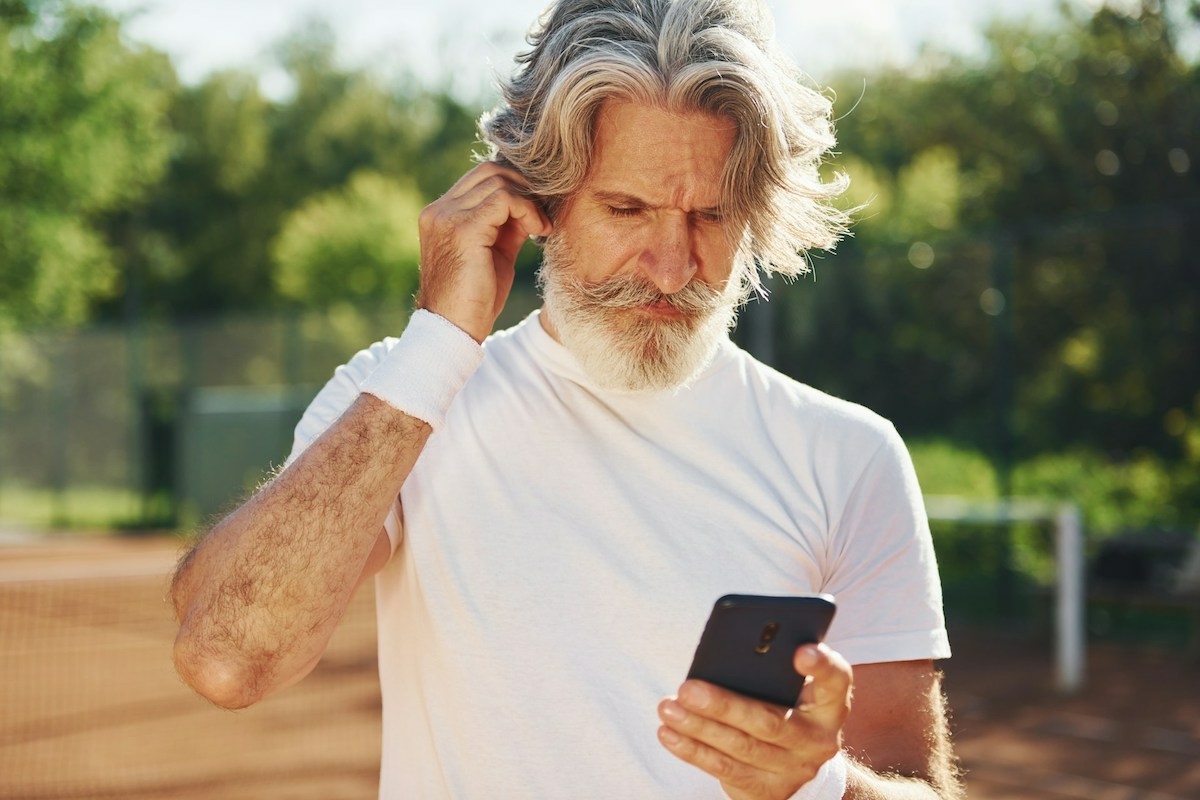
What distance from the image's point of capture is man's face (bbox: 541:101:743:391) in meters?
2.17

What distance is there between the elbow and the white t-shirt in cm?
28

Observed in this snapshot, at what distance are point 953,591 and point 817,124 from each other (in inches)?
401

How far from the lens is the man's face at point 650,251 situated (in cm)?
217

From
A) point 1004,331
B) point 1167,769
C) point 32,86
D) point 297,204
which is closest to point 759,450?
point 1167,769

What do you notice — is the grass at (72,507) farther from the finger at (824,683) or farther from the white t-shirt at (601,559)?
the finger at (824,683)

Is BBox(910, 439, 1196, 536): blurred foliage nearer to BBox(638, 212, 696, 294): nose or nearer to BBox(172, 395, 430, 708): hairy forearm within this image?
BBox(638, 212, 696, 294): nose

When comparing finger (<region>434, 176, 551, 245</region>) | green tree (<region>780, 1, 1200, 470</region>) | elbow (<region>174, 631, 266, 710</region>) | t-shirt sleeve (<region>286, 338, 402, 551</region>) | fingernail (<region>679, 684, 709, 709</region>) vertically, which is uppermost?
green tree (<region>780, 1, 1200, 470</region>)

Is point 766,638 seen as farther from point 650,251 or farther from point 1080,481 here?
point 1080,481

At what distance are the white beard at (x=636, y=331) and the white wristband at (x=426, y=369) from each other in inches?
9.0

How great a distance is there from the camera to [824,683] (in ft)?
5.13

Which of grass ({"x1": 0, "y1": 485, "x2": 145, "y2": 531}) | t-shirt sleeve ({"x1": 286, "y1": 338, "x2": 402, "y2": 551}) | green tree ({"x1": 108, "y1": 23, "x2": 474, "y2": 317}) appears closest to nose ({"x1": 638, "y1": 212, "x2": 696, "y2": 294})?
t-shirt sleeve ({"x1": 286, "y1": 338, "x2": 402, "y2": 551})

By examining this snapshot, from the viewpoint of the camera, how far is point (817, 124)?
92.9 inches

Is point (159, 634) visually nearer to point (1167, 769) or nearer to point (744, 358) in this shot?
point (1167, 769)

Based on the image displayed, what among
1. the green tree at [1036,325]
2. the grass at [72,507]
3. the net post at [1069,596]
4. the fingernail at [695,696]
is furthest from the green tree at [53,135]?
the fingernail at [695,696]
